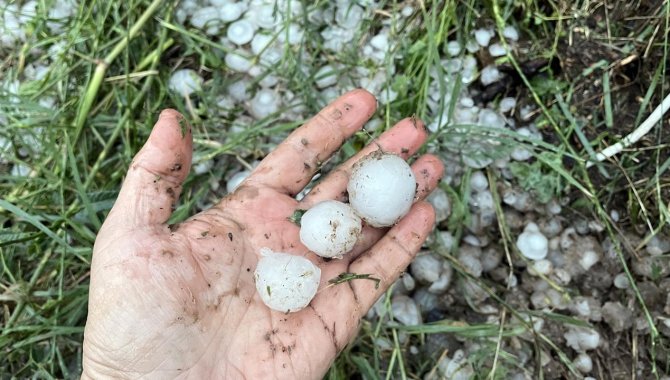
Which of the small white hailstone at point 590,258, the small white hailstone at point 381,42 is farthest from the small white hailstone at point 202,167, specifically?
the small white hailstone at point 590,258

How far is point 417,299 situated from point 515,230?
39cm

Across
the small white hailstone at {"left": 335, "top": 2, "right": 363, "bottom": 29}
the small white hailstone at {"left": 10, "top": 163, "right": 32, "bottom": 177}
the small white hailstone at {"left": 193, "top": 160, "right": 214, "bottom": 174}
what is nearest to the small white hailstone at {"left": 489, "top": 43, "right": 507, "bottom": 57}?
the small white hailstone at {"left": 335, "top": 2, "right": 363, "bottom": 29}

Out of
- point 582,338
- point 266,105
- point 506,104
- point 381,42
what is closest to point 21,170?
point 266,105

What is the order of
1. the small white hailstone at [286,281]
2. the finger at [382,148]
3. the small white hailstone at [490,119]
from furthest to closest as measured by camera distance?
the small white hailstone at [490,119], the finger at [382,148], the small white hailstone at [286,281]

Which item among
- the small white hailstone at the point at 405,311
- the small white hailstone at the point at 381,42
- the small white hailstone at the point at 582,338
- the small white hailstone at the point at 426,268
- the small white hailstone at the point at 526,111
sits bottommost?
the small white hailstone at the point at 582,338

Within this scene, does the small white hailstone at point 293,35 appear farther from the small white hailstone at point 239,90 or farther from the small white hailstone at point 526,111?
the small white hailstone at point 526,111

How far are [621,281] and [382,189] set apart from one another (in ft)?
2.94

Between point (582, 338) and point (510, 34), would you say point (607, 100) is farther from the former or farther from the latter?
point (582, 338)

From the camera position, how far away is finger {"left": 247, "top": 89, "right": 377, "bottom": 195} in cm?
175

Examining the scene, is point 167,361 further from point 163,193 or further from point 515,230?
point 515,230

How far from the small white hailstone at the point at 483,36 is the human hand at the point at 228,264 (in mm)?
535

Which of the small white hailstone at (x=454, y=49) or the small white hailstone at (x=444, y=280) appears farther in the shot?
the small white hailstone at (x=454, y=49)

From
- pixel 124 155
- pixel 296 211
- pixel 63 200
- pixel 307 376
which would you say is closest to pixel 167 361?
pixel 307 376

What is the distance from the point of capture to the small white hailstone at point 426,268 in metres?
1.99
